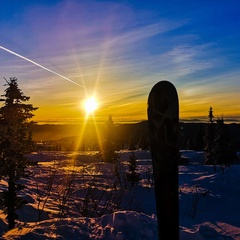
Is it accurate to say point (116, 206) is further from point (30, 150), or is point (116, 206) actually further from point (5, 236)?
point (5, 236)

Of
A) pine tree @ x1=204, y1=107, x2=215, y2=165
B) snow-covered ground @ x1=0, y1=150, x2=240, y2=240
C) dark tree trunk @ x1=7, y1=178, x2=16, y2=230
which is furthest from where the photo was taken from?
pine tree @ x1=204, y1=107, x2=215, y2=165

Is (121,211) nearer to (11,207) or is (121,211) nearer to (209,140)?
(11,207)

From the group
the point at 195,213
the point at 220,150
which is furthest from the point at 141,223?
the point at 220,150

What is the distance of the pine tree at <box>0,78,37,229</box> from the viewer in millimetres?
8181

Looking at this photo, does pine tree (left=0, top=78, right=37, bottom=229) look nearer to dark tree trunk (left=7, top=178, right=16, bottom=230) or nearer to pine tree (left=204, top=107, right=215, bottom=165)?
dark tree trunk (left=7, top=178, right=16, bottom=230)

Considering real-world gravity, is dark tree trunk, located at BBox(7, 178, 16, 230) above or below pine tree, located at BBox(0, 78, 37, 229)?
below

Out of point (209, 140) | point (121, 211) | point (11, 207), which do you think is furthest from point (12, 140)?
point (209, 140)

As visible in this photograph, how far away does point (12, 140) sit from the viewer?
27.0 ft

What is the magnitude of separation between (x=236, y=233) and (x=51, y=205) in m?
6.22

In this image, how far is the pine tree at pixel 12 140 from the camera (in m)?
8.18

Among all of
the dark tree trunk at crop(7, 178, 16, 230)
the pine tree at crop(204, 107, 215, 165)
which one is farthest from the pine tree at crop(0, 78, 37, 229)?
the pine tree at crop(204, 107, 215, 165)

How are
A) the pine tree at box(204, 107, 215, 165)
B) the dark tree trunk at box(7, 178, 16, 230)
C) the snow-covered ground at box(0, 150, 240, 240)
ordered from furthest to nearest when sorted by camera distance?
the pine tree at box(204, 107, 215, 165), the dark tree trunk at box(7, 178, 16, 230), the snow-covered ground at box(0, 150, 240, 240)

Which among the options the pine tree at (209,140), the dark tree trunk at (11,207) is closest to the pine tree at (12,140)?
the dark tree trunk at (11,207)

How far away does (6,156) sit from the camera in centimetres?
824
